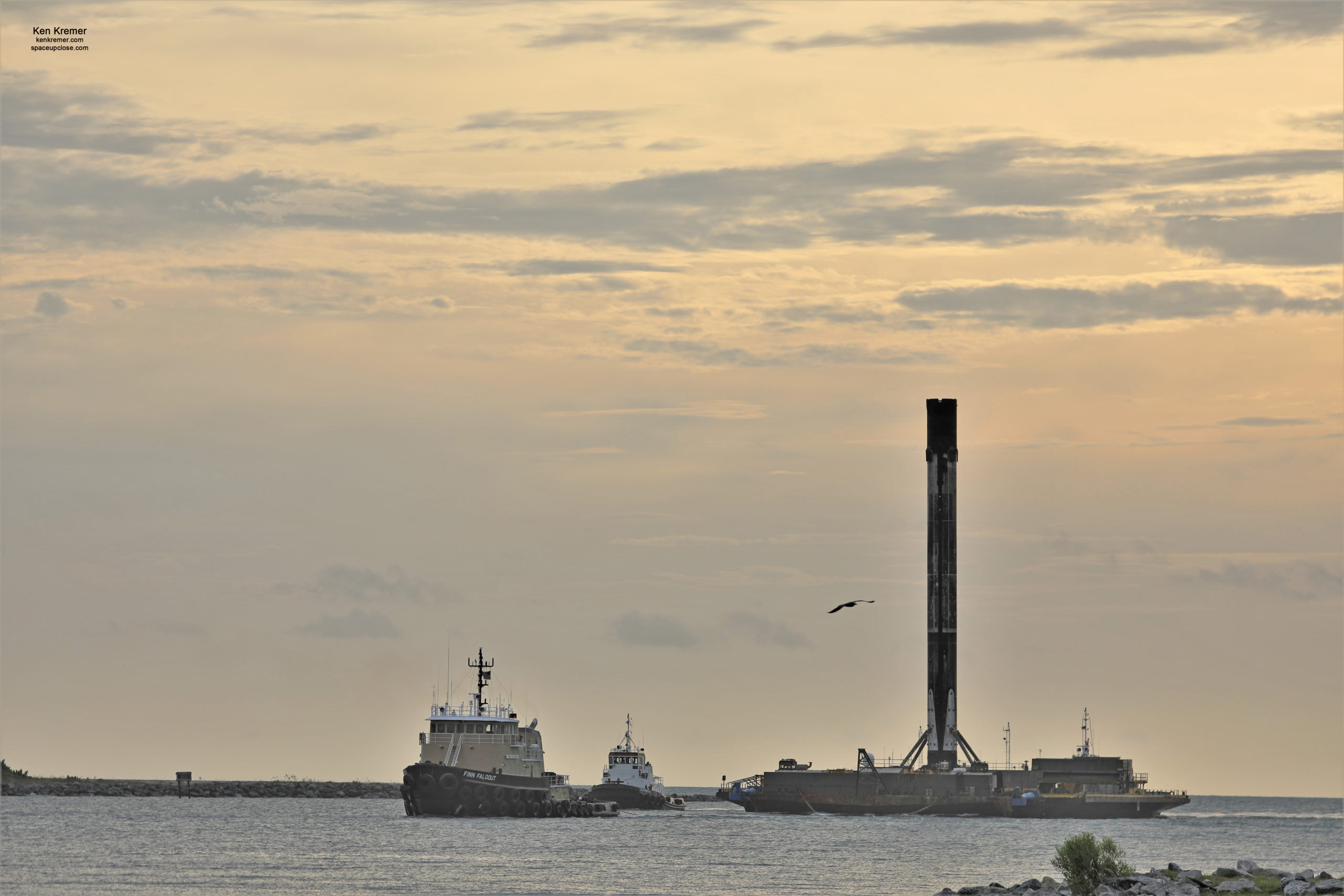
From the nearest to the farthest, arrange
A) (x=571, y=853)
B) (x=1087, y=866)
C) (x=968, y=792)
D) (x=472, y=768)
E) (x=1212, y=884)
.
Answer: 1. (x=1087, y=866)
2. (x=1212, y=884)
3. (x=571, y=853)
4. (x=472, y=768)
5. (x=968, y=792)

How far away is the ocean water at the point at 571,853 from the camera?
258ft

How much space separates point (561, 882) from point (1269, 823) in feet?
471

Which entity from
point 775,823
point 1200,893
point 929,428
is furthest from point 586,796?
point 1200,893

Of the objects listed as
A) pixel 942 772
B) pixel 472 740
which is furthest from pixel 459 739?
pixel 942 772

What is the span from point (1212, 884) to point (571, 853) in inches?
2018

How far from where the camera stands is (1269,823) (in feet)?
650

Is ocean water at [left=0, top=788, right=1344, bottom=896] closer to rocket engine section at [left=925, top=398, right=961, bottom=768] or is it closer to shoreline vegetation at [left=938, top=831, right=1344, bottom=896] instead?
rocket engine section at [left=925, top=398, right=961, bottom=768]

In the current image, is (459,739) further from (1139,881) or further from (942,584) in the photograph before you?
(1139,881)

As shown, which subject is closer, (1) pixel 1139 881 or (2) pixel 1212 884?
(1) pixel 1139 881

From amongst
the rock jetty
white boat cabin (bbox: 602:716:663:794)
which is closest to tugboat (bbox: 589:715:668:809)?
white boat cabin (bbox: 602:716:663:794)

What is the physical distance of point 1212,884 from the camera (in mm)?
56500

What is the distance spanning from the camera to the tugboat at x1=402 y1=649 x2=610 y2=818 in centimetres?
12962

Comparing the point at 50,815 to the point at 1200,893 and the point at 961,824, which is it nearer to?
the point at 961,824

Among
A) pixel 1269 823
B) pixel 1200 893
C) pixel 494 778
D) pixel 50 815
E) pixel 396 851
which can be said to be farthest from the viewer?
pixel 1269 823
